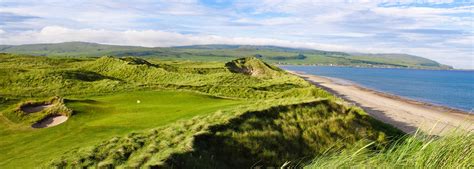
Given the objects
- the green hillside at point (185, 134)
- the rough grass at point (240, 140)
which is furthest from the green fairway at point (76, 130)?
the rough grass at point (240, 140)

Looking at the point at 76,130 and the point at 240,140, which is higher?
the point at 240,140

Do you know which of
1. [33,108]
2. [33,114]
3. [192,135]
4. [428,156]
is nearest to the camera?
[428,156]

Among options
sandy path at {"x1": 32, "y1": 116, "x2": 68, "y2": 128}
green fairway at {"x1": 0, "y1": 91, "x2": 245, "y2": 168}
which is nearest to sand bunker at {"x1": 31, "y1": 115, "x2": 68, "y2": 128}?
sandy path at {"x1": 32, "y1": 116, "x2": 68, "y2": 128}

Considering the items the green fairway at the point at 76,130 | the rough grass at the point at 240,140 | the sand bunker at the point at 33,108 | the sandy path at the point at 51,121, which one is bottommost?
the sandy path at the point at 51,121

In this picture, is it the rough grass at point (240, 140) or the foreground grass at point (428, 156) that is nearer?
the foreground grass at point (428, 156)

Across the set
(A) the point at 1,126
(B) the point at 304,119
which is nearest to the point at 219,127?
(B) the point at 304,119

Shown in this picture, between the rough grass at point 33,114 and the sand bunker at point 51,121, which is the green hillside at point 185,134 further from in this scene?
the sand bunker at point 51,121

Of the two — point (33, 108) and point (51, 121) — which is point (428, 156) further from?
point (33, 108)

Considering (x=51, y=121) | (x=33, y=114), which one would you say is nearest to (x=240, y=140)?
(x=51, y=121)

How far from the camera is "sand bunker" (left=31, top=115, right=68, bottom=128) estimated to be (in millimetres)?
26223

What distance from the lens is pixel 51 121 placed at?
1067 inches

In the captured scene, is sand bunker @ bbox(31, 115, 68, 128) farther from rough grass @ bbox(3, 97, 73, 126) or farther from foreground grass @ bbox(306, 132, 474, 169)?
foreground grass @ bbox(306, 132, 474, 169)

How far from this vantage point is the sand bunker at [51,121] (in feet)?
86.0

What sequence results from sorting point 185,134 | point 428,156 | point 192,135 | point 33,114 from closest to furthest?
1. point 428,156
2. point 192,135
3. point 185,134
4. point 33,114
